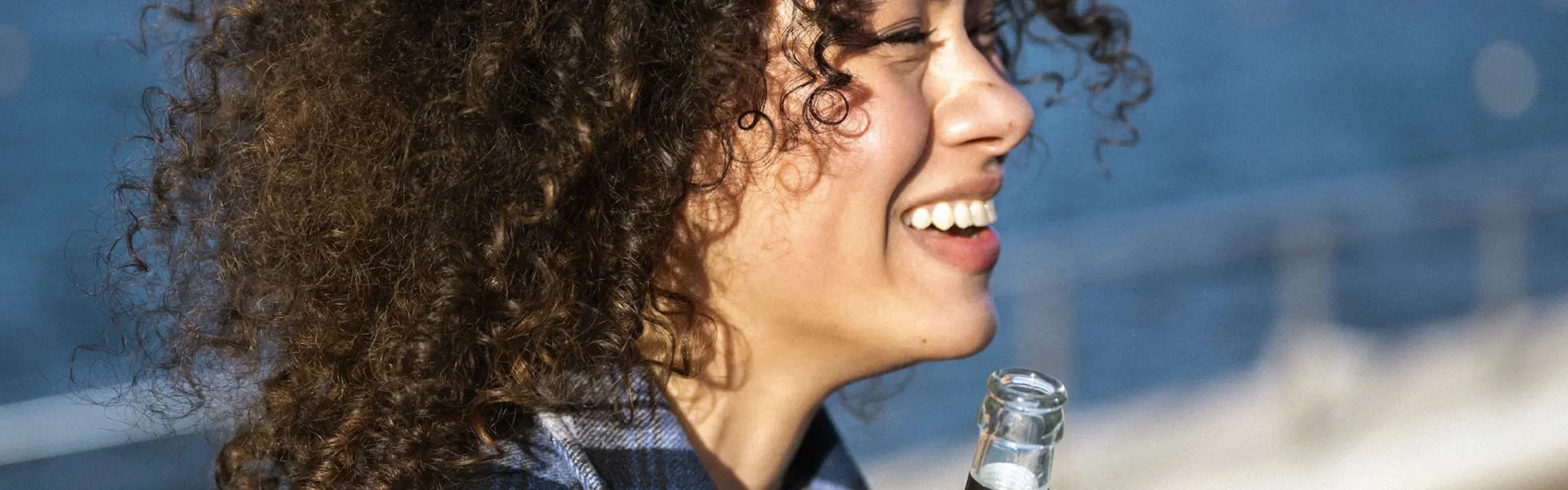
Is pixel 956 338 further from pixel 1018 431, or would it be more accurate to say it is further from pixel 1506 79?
pixel 1506 79

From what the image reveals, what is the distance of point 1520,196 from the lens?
5855mm

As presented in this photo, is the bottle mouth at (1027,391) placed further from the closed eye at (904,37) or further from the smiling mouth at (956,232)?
the closed eye at (904,37)

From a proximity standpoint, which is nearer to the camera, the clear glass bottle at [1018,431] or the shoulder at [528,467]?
the clear glass bottle at [1018,431]

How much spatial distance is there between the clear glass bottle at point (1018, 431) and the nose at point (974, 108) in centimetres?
37

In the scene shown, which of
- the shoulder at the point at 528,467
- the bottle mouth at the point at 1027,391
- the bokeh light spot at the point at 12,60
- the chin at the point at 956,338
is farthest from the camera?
the bokeh light spot at the point at 12,60

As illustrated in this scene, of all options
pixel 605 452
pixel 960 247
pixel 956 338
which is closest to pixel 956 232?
pixel 960 247

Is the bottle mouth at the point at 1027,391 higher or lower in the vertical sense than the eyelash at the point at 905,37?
lower

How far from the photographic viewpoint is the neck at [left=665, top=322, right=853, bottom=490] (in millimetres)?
1728

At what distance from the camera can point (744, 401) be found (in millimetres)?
1758

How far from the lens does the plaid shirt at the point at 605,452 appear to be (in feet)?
5.03

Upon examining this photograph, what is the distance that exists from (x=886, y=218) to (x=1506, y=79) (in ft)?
83.5

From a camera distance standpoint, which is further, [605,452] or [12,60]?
[12,60]

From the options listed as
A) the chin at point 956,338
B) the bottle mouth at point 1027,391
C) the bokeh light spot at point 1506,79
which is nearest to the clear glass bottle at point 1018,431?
the bottle mouth at point 1027,391

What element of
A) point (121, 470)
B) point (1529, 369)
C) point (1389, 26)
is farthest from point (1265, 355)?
point (1389, 26)
